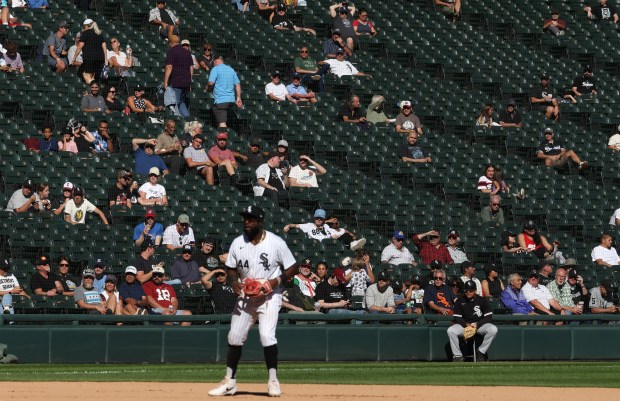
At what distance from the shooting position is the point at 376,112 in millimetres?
25328

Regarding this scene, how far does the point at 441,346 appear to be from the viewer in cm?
1953

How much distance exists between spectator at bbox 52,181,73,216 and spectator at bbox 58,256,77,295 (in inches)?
39.6

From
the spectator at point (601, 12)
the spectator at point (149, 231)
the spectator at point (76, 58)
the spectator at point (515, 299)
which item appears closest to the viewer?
the spectator at point (149, 231)

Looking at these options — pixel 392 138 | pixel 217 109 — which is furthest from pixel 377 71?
pixel 217 109

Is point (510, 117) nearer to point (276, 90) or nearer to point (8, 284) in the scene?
point (276, 90)

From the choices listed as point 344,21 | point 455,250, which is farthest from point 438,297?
point 344,21

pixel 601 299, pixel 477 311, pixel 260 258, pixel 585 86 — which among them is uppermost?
pixel 260 258

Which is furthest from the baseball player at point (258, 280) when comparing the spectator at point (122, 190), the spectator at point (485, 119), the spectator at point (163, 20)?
the spectator at point (485, 119)

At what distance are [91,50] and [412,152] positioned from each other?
19.9 feet

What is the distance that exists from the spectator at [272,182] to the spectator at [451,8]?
330 inches

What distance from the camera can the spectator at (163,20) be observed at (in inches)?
974

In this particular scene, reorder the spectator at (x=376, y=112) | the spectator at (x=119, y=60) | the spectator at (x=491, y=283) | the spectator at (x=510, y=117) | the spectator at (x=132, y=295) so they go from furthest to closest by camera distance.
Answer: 1. the spectator at (x=510, y=117)
2. the spectator at (x=376, y=112)
3. the spectator at (x=119, y=60)
4. the spectator at (x=491, y=283)
5. the spectator at (x=132, y=295)

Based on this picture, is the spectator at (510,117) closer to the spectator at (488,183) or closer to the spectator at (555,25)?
the spectator at (488,183)

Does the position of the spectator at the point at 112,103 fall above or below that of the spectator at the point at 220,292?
above
